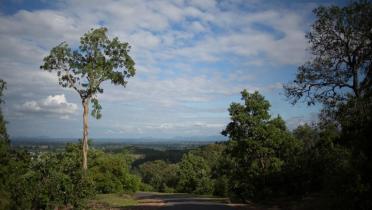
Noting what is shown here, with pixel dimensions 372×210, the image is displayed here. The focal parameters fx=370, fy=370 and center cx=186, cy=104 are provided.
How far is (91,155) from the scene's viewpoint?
4622 cm

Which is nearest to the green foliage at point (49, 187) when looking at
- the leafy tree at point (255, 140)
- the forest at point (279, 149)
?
the forest at point (279, 149)

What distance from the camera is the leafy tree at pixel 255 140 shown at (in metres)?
30.0

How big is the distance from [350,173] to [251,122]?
675 inches

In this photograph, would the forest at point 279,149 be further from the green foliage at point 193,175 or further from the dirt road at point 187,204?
the green foliage at point 193,175

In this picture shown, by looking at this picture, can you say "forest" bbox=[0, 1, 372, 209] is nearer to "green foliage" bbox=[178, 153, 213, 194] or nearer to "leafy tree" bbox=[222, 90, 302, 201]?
"leafy tree" bbox=[222, 90, 302, 201]

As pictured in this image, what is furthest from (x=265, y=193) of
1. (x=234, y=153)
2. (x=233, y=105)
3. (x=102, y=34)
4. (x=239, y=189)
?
(x=102, y=34)

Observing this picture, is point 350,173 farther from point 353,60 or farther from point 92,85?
point 92,85

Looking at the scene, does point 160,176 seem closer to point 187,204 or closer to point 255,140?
point 255,140

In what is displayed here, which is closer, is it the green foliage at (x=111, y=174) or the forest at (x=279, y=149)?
the forest at (x=279, y=149)

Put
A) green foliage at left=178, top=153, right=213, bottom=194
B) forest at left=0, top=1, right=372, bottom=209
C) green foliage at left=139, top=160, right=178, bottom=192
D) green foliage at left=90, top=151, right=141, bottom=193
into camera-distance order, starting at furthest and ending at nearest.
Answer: green foliage at left=139, top=160, right=178, bottom=192, green foliage at left=178, top=153, right=213, bottom=194, green foliage at left=90, top=151, right=141, bottom=193, forest at left=0, top=1, right=372, bottom=209

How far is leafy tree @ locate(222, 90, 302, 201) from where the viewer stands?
1182 inches

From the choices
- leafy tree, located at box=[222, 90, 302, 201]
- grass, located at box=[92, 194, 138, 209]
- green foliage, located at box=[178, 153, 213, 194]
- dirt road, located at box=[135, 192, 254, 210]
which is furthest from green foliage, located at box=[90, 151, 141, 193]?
leafy tree, located at box=[222, 90, 302, 201]

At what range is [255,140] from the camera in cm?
3045

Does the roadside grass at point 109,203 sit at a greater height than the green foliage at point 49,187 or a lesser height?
lesser
